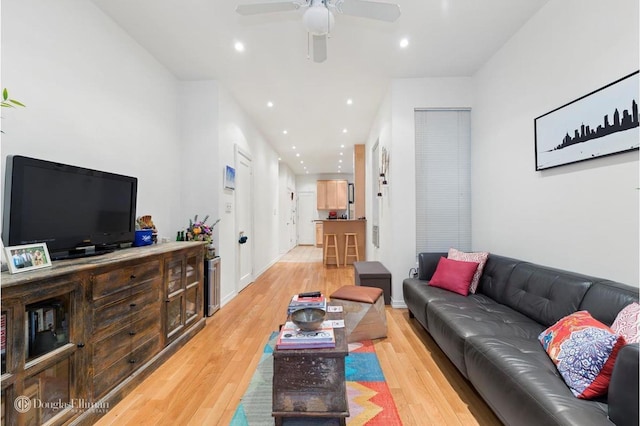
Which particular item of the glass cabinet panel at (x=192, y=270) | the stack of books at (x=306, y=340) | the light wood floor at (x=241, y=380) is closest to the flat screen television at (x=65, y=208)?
the glass cabinet panel at (x=192, y=270)

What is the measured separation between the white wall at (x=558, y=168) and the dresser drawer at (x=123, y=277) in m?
3.25

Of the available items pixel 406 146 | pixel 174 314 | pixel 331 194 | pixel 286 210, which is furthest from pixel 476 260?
pixel 331 194

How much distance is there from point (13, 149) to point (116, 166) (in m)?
0.85

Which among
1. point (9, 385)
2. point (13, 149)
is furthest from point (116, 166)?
point (9, 385)

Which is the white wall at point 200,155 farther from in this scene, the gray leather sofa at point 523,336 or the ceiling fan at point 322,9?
the gray leather sofa at point 523,336

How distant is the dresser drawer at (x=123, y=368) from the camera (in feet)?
5.53

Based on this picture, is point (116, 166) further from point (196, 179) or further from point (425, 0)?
point (425, 0)

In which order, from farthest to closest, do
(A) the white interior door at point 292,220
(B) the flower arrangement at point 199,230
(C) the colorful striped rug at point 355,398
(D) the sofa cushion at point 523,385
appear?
(A) the white interior door at point 292,220 → (B) the flower arrangement at point 199,230 → (C) the colorful striped rug at point 355,398 → (D) the sofa cushion at point 523,385

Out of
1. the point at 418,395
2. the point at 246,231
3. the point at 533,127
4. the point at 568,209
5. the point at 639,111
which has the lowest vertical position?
the point at 418,395

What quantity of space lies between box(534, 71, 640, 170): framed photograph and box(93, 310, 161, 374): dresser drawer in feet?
11.3

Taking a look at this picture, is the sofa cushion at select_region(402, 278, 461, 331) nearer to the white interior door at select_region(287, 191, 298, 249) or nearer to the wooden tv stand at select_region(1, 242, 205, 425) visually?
the wooden tv stand at select_region(1, 242, 205, 425)

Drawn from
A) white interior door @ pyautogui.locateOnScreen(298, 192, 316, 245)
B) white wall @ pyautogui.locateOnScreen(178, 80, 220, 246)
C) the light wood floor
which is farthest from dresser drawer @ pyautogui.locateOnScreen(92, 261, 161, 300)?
white interior door @ pyautogui.locateOnScreen(298, 192, 316, 245)

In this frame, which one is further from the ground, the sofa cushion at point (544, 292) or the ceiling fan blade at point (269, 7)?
the ceiling fan blade at point (269, 7)

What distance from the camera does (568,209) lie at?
219cm
